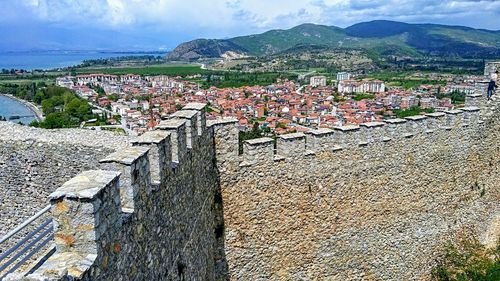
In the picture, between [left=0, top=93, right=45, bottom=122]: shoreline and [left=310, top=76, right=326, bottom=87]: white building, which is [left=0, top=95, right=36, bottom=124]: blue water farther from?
[left=310, top=76, right=326, bottom=87]: white building

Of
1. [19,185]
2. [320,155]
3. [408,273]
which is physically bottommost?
[408,273]

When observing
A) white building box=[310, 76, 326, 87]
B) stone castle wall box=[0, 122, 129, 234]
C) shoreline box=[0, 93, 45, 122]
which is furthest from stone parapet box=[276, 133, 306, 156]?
white building box=[310, 76, 326, 87]

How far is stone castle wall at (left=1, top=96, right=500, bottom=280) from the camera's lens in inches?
121

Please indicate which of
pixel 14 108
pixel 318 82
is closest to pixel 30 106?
pixel 14 108

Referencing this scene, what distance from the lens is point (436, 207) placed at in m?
9.48

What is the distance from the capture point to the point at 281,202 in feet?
24.7

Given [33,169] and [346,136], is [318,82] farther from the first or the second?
[33,169]

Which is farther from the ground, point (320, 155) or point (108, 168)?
point (108, 168)

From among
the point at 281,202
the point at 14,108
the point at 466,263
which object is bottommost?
the point at 14,108

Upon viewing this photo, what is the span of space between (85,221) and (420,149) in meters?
7.50

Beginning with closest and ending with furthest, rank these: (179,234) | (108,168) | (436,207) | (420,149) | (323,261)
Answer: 1. (108,168)
2. (179,234)
3. (323,261)
4. (420,149)
5. (436,207)

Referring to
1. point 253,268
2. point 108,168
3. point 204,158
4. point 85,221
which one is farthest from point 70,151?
point 85,221

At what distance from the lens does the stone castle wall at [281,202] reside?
10.1 ft

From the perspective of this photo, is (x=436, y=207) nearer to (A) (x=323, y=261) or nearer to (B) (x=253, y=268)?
(A) (x=323, y=261)
